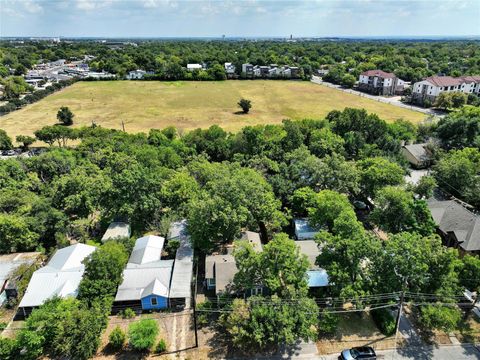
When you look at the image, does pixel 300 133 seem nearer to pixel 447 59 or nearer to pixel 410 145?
pixel 410 145

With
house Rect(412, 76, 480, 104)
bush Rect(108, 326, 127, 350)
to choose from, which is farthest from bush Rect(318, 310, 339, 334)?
house Rect(412, 76, 480, 104)

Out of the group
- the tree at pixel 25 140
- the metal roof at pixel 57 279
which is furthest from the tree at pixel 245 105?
the metal roof at pixel 57 279

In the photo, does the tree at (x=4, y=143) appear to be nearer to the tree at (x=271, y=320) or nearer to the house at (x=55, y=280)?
the house at (x=55, y=280)

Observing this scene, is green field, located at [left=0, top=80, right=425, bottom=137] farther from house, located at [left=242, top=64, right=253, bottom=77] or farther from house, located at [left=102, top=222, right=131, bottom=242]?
house, located at [left=102, top=222, right=131, bottom=242]

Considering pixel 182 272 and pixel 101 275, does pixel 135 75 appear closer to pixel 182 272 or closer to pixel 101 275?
pixel 182 272

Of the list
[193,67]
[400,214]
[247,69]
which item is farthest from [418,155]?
[193,67]

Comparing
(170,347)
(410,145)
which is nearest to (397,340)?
(170,347)

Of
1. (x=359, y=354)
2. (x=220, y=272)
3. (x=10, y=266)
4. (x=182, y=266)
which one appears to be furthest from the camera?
(x=10, y=266)
